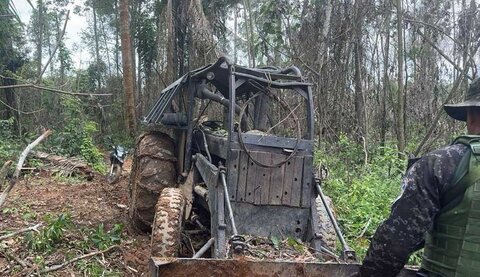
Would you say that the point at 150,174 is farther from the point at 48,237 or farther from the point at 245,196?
the point at 245,196

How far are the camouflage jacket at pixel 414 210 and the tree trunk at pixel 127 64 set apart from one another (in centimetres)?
1491

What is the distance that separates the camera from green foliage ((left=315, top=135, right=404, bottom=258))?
709cm

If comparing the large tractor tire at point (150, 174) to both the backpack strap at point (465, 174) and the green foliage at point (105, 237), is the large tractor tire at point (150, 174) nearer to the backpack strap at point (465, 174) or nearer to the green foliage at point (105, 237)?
the green foliage at point (105, 237)

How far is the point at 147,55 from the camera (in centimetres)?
2131

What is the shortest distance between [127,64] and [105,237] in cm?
1127

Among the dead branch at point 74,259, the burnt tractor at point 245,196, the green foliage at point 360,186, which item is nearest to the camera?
the burnt tractor at point 245,196

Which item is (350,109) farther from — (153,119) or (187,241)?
(187,241)

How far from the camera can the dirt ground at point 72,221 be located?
5305 millimetres

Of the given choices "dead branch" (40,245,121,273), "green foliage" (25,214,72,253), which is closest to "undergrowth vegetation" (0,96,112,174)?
"green foliage" (25,214,72,253)

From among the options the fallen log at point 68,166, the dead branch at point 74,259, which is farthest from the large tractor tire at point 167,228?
the fallen log at point 68,166

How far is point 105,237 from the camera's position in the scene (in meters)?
6.12

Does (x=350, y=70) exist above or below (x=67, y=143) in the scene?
above

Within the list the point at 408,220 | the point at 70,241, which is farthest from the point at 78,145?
the point at 408,220

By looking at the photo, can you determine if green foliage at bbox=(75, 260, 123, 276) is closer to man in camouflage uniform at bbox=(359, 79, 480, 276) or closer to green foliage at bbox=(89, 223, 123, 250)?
green foliage at bbox=(89, 223, 123, 250)
